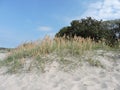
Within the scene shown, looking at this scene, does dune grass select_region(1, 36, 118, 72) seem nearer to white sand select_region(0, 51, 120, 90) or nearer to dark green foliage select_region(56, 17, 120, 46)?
white sand select_region(0, 51, 120, 90)

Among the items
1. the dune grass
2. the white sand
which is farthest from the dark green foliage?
the white sand

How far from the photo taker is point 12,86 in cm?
984

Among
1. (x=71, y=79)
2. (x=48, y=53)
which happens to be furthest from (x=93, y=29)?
(x=71, y=79)

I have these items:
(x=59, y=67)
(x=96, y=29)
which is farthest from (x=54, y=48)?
(x=96, y=29)

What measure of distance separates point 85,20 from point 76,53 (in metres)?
7.95

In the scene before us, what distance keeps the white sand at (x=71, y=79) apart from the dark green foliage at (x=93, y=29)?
7.02 m

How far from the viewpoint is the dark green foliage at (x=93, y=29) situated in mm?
17875

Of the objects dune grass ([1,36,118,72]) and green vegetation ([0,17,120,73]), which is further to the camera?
dune grass ([1,36,118,72])

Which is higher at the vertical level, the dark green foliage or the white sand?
the dark green foliage

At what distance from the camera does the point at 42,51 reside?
11.8m

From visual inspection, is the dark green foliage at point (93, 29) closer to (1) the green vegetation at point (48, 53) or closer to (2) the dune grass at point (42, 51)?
(1) the green vegetation at point (48, 53)

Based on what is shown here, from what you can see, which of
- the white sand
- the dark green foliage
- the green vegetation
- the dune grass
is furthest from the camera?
the dark green foliage

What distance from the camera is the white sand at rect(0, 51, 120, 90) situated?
29.7 ft

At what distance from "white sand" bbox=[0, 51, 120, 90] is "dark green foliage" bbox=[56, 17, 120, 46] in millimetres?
7018
